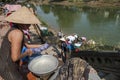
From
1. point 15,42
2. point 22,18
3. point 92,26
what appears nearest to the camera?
point 15,42

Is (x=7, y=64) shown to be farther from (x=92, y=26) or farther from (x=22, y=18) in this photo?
(x=92, y=26)

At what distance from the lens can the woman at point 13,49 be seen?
2387 mm

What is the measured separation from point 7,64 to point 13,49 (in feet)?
0.62

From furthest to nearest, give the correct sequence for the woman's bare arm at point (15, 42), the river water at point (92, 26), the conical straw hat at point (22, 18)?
the river water at point (92, 26) → the conical straw hat at point (22, 18) → the woman's bare arm at point (15, 42)

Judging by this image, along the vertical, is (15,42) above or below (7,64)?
above

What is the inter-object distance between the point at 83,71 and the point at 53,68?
0.36 m

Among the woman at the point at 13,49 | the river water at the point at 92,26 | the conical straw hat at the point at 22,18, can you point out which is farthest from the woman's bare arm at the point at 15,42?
the river water at the point at 92,26

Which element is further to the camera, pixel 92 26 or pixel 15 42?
pixel 92 26

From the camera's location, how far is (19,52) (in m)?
2.43

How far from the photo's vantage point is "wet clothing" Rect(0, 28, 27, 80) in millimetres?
2443

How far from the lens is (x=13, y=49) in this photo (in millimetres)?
2385

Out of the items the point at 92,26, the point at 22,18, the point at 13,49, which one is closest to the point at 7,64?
the point at 13,49

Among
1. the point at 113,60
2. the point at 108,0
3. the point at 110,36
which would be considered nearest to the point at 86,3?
the point at 108,0

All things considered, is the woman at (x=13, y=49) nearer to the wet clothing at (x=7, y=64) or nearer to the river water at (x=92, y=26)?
the wet clothing at (x=7, y=64)
